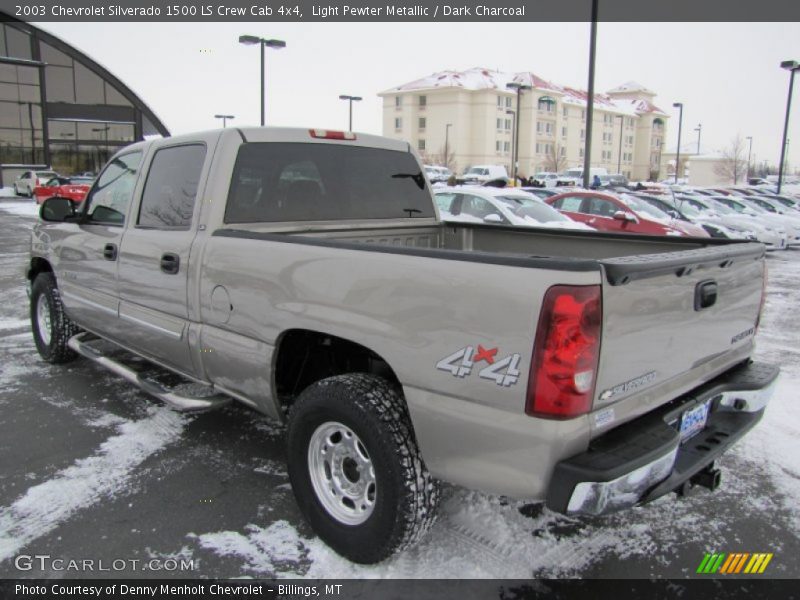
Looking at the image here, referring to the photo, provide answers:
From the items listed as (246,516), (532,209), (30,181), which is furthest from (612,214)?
(30,181)

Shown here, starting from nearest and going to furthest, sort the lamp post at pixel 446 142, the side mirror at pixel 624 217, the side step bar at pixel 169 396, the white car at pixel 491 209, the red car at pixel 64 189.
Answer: the side step bar at pixel 169 396 < the side mirror at pixel 624 217 < the white car at pixel 491 209 < the red car at pixel 64 189 < the lamp post at pixel 446 142

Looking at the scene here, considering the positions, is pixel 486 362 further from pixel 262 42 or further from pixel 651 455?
pixel 262 42

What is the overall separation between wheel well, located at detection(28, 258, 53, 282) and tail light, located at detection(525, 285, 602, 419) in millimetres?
5106

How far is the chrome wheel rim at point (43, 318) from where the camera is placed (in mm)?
5795

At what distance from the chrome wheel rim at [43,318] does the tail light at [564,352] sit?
16.7 feet

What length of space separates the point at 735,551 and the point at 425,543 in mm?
1490

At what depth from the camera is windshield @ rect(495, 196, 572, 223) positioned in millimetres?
13625

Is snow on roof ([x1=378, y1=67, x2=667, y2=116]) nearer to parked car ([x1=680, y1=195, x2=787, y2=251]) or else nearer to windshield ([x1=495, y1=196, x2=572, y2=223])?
parked car ([x1=680, y1=195, x2=787, y2=251])

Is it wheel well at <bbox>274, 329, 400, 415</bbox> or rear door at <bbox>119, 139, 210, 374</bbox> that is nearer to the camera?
wheel well at <bbox>274, 329, 400, 415</bbox>

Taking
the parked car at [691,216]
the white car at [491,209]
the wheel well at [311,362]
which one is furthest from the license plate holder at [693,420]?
the parked car at [691,216]

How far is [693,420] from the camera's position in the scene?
110 inches

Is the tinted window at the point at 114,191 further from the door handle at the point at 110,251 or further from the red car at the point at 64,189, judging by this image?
the red car at the point at 64,189

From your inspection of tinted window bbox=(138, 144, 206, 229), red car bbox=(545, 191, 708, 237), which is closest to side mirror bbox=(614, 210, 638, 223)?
red car bbox=(545, 191, 708, 237)

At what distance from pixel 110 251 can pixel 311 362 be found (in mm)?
1915
